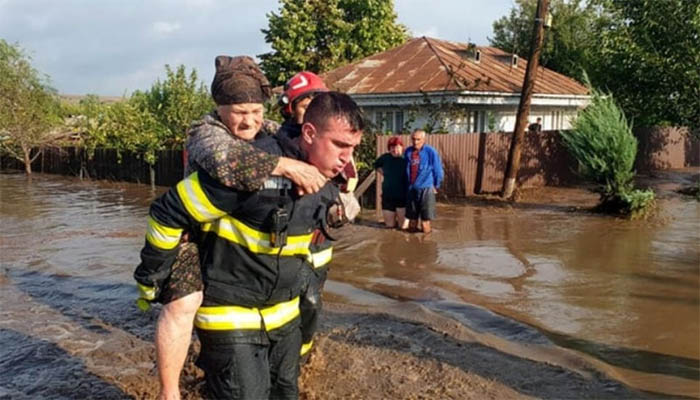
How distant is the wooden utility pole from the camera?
15898 mm

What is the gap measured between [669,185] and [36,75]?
23788mm

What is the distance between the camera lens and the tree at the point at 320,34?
35.4 meters

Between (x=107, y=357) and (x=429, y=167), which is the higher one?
(x=429, y=167)

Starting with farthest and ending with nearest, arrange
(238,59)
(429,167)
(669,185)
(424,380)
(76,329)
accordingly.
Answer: (669,185), (429,167), (76,329), (424,380), (238,59)

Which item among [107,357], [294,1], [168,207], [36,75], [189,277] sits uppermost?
[294,1]

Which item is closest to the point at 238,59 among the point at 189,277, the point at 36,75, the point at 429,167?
the point at 189,277

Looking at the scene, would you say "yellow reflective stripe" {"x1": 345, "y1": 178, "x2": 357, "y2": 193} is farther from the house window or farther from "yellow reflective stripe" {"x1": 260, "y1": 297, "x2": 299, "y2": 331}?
the house window

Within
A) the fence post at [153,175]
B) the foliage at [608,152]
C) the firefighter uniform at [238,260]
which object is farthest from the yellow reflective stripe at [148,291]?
the fence post at [153,175]

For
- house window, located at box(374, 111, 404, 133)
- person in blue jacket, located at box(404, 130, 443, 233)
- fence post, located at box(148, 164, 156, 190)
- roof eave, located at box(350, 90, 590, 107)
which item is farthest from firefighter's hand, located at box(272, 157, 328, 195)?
fence post, located at box(148, 164, 156, 190)

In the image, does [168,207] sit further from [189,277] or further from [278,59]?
[278,59]

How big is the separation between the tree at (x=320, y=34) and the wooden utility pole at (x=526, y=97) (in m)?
19.3

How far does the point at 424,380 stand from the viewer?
5090 mm

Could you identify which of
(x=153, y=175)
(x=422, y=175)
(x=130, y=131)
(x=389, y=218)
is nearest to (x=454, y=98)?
(x=389, y=218)

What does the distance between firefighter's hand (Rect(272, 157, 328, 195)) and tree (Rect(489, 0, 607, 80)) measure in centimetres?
3510
